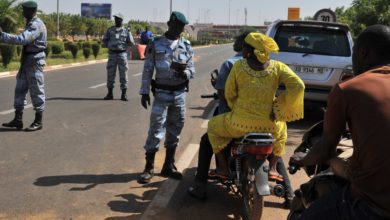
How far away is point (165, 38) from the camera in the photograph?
561 cm

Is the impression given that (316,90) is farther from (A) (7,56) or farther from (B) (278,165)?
(A) (7,56)

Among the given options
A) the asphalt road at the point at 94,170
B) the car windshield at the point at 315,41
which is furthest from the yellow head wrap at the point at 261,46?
the car windshield at the point at 315,41

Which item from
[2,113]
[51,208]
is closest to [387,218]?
[51,208]

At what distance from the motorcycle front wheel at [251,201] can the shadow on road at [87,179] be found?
5.65ft

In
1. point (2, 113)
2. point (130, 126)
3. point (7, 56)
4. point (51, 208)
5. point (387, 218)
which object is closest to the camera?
point (387, 218)

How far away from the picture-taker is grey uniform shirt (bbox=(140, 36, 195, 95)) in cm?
558

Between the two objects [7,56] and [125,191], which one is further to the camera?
[7,56]

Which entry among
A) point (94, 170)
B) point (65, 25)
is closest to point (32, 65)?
point (94, 170)

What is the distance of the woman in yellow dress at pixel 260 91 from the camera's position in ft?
14.4

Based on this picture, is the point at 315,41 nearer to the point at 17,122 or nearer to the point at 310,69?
the point at 310,69

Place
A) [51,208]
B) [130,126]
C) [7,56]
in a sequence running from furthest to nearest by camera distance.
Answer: [7,56] < [130,126] < [51,208]

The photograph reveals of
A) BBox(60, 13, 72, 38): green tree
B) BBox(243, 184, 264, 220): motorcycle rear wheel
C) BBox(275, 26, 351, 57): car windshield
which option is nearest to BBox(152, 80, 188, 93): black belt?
BBox(243, 184, 264, 220): motorcycle rear wheel

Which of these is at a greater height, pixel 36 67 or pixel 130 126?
pixel 36 67

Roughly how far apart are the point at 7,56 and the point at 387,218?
19.1 metres
